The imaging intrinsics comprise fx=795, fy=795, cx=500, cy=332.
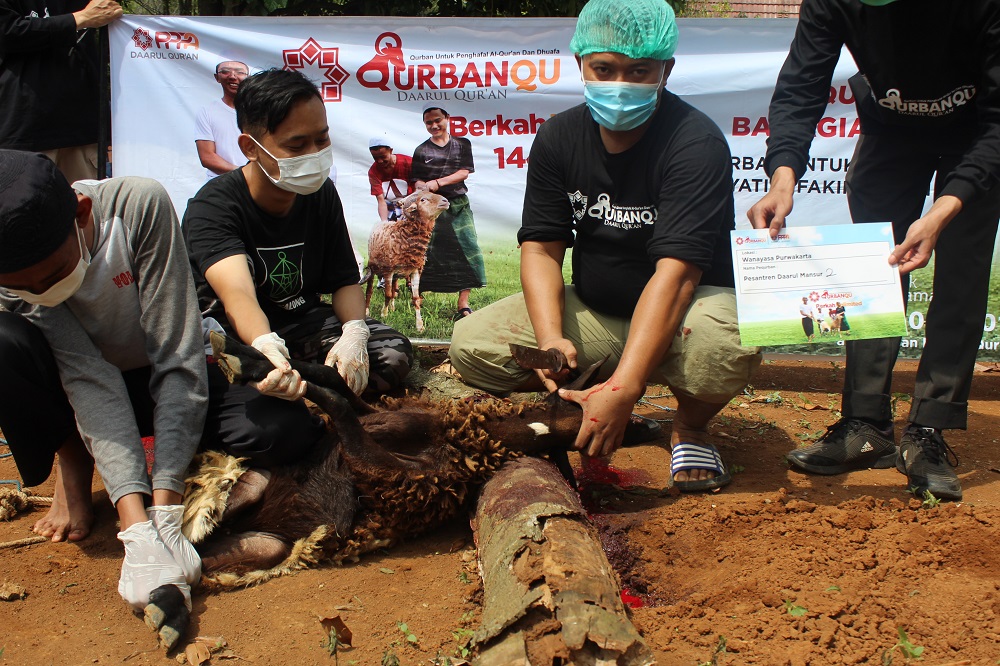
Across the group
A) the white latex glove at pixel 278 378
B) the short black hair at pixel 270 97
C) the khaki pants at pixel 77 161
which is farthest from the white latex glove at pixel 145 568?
the khaki pants at pixel 77 161

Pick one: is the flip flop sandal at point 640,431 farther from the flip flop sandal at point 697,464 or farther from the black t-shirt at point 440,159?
the black t-shirt at point 440,159

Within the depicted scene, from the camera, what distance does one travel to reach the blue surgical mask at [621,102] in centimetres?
305

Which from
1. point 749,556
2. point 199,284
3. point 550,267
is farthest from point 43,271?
point 749,556

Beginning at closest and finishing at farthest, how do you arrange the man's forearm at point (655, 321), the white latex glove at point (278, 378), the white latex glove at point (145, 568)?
the white latex glove at point (145, 568) < the white latex glove at point (278, 378) < the man's forearm at point (655, 321)

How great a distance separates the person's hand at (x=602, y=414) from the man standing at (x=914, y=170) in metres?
0.80

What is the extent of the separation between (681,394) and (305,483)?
1594mm

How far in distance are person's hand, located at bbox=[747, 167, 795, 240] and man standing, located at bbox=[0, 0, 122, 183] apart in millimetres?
4073

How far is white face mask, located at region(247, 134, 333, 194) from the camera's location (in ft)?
10.6

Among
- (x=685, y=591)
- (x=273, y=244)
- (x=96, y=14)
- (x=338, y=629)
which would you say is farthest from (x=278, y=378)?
(x=96, y=14)

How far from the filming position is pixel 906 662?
194 cm

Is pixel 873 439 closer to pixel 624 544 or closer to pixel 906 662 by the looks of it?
pixel 624 544

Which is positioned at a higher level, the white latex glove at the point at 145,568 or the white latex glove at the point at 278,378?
the white latex glove at the point at 278,378

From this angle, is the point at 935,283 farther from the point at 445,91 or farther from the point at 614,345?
the point at 445,91

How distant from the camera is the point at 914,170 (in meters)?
3.42
